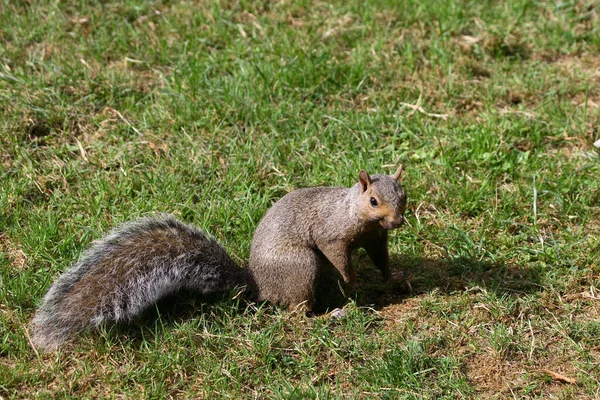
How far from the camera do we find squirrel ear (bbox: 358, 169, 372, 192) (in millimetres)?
3414

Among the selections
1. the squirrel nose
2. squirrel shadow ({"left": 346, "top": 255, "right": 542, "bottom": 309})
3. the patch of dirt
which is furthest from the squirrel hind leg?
the patch of dirt

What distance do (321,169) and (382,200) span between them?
1072 millimetres

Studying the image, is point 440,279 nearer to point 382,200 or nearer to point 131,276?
point 382,200

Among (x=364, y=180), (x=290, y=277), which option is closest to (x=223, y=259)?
(x=290, y=277)

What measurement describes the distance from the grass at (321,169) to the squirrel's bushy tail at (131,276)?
4.2 inches

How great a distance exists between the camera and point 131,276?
130 inches

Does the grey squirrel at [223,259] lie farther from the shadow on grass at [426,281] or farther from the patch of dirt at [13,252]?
the patch of dirt at [13,252]

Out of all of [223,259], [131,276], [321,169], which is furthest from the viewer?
[321,169]

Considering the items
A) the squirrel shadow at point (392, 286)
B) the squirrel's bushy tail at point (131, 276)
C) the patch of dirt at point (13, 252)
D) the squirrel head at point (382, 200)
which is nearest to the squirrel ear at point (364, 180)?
the squirrel head at point (382, 200)

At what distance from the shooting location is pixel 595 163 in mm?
4402

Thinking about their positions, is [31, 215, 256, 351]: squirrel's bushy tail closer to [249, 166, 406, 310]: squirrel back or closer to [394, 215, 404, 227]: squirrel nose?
[249, 166, 406, 310]: squirrel back

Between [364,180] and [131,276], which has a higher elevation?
[364,180]

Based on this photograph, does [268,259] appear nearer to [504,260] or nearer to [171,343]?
[171,343]

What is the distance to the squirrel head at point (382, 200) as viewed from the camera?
336cm
